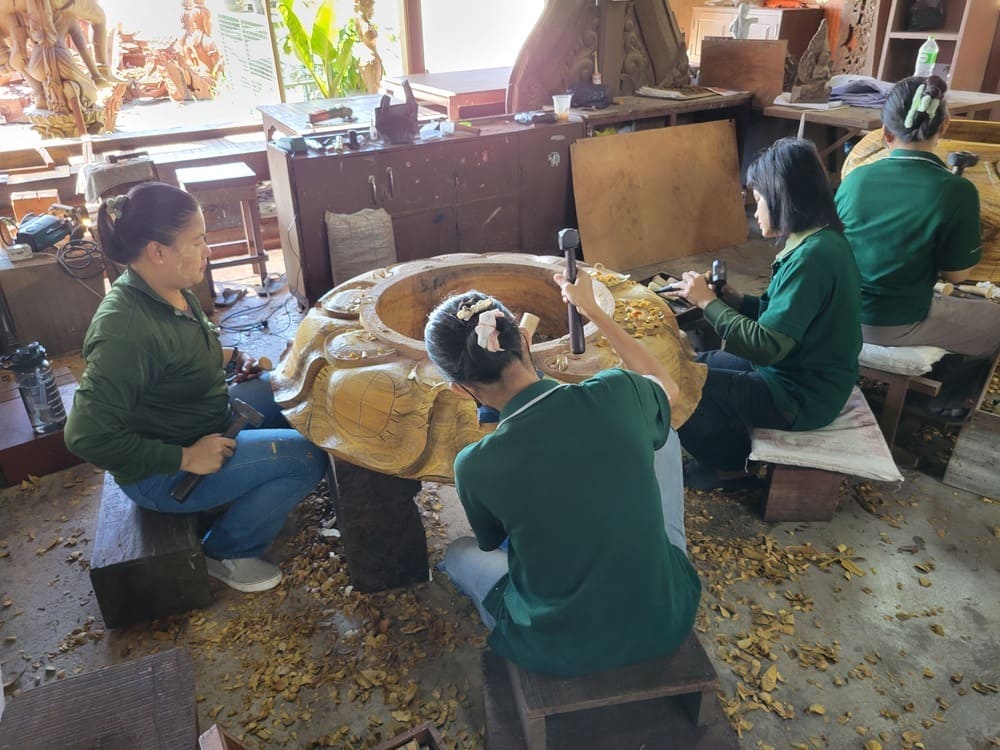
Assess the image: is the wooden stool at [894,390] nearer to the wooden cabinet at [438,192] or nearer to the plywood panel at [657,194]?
the plywood panel at [657,194]

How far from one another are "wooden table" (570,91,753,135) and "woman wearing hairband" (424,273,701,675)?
3.86 meters

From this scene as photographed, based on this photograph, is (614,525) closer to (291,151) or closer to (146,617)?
(146,617)

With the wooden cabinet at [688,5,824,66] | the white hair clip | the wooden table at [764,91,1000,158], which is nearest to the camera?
the white hair clip

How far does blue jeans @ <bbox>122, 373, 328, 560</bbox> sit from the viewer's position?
102 inches

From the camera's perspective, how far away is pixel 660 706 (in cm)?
209

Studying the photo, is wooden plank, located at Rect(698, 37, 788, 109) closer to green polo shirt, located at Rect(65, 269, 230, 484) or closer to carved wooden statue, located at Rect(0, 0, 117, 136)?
green polo shirt, located at Rect(65, 269, 230, 484)

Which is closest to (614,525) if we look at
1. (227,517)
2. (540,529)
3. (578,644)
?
(540,529)

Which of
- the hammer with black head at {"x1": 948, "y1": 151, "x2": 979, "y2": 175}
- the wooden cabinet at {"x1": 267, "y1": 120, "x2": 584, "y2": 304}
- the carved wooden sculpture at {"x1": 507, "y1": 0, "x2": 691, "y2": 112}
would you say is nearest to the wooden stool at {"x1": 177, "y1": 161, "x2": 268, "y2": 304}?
the wooden cabinet at {"x1": 267, "y1": 120, "x2": 584, "y2": 304}

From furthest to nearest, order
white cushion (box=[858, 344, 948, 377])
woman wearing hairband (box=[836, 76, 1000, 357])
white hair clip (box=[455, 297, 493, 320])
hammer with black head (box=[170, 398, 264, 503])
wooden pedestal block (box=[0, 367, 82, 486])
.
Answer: wooden pedestal block (box=[0, 367, 82, 486]) → white cushion (box=[858, 344, 948, 377]) → woman wearing hairband (box=[836, 76, 1000, 357]) → hammer with black head (box=[170, 398, 264, 503]) → white hair clip (box=[455, 297, 493, 320])

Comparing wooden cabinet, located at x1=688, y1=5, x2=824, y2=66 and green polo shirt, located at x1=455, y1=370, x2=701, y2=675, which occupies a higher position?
wooden cabinet, located at x1=688, y1=5, x2=824, y2=66

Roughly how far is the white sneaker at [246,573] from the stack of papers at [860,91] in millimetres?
5110

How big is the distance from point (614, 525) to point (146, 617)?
1944 millimetres

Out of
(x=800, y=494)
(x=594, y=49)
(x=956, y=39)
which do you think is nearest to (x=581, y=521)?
(x=800, y=494)

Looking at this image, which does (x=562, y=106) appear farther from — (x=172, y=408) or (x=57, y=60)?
(x=57, y=60)
